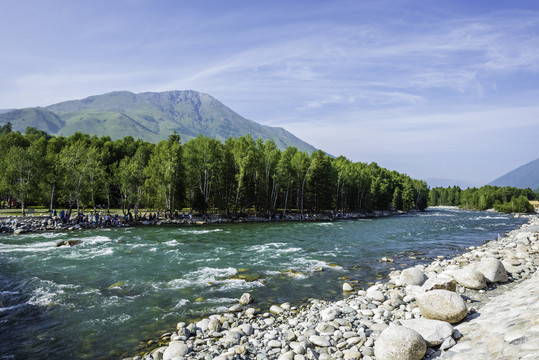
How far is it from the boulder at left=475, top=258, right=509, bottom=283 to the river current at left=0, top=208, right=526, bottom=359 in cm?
603

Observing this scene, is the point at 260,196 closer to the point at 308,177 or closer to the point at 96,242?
the point at 308,177

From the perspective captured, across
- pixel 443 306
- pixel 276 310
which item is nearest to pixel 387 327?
pixel 443 306

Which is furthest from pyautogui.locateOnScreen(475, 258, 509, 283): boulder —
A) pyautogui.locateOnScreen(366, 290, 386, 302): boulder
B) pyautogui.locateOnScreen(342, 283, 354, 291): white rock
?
pyautogui.locateOnScreen(342, 283, 354, 291): white rock

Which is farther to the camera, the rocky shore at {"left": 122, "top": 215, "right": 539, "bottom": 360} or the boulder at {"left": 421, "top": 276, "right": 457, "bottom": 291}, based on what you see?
the boulder at {"left": 421, "top": 276, "right": 457, "bottom": 291}

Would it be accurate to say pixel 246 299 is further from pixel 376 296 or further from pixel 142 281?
pixel 142 281

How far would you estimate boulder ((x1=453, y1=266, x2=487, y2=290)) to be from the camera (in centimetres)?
1432

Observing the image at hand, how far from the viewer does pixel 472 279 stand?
14.4 meters

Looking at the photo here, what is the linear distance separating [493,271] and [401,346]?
1036 centimetres

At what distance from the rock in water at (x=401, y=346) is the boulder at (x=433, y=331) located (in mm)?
488

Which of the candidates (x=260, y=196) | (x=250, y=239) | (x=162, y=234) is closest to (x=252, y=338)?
(x=250, y=239)

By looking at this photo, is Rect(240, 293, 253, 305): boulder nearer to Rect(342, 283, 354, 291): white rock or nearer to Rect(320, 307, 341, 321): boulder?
Rect(320, 307, 341, 321): boulder

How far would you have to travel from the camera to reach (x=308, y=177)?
79688mm

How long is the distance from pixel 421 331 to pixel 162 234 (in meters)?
36.3

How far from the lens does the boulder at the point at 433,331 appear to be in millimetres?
8900
